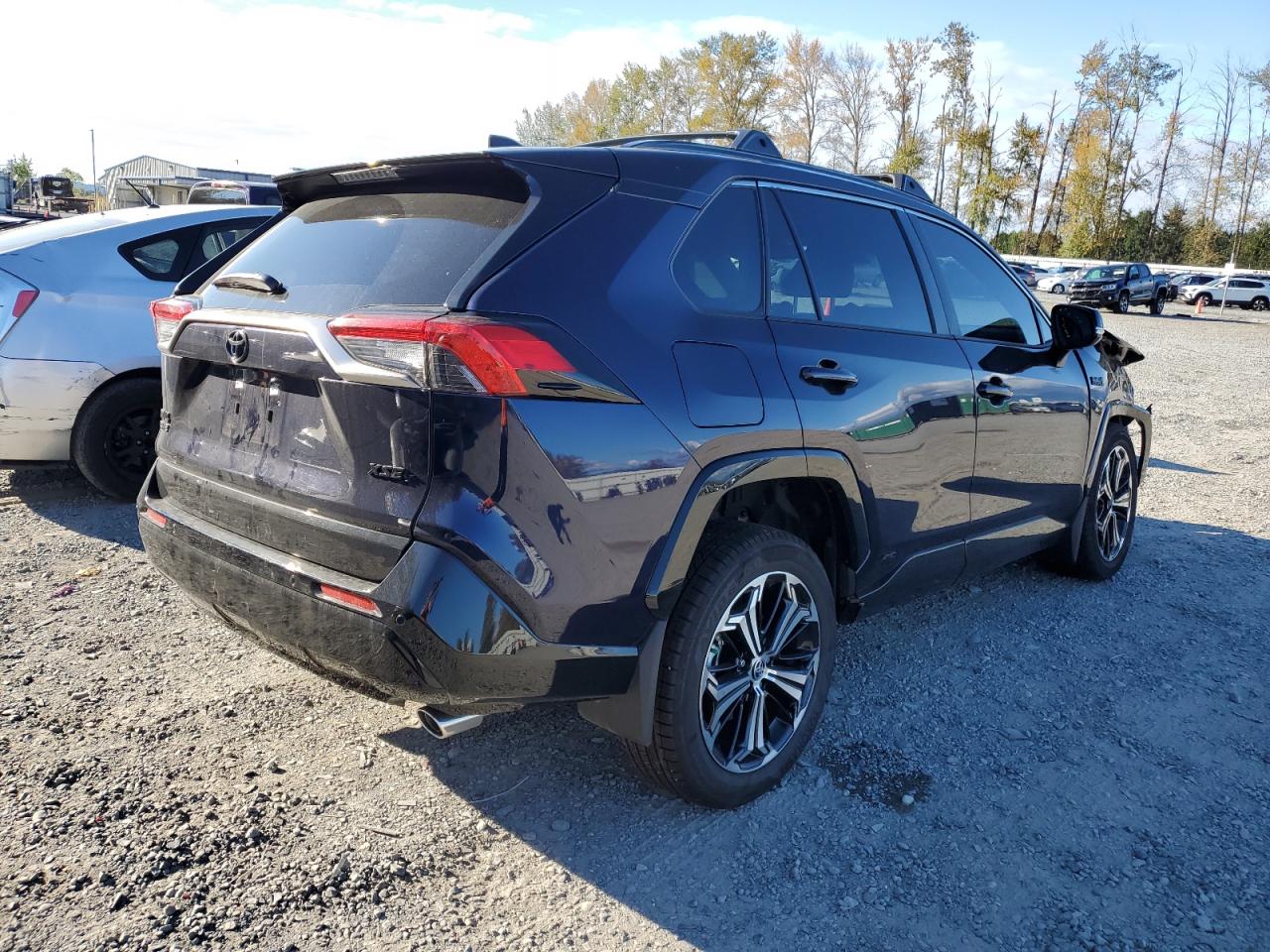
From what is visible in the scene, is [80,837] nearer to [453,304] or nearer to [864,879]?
[453,304]

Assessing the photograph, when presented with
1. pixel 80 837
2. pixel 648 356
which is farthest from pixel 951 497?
pixel 80 837

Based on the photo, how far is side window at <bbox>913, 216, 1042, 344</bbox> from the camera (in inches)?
147

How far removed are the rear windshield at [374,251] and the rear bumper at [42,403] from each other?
2.81 metres

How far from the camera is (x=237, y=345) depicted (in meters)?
2.55

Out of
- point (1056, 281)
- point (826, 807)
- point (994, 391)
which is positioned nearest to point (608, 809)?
point (826, 807)

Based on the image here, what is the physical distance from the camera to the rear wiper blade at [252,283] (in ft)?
8.73

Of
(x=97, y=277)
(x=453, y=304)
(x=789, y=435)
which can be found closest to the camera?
(x=453, y=304)

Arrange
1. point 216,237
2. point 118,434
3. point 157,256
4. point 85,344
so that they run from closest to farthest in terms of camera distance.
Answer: point 85,344, point 118,434, point 157,256, point 216,237

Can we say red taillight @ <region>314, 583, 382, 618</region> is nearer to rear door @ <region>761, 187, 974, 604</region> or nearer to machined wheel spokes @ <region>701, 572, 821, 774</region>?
machined wheel spokes @ <region>701, 572, 821, 774</region>

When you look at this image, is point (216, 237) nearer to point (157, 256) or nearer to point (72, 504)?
point (157, 256)

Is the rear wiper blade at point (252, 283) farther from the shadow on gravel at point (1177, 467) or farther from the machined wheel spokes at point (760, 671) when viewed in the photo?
the shadow on gravel at point (1177, 467)

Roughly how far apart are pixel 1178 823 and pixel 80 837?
10.4ft

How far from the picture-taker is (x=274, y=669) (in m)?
3.57

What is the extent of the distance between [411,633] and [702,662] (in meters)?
0.85
